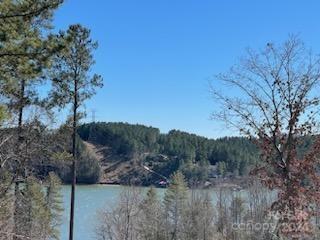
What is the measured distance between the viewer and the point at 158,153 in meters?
117

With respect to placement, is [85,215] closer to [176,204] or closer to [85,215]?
[85,215]

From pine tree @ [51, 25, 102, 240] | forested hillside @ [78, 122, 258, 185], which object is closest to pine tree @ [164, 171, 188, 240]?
pine tree @ [51, 25, 102, 240]

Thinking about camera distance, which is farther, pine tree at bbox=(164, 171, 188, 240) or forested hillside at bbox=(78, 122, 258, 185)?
forested hillside at bbox=(78, 122, 258, 185)

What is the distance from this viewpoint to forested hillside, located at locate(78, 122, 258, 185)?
98.2m

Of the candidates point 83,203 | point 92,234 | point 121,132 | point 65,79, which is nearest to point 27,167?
point 65,79

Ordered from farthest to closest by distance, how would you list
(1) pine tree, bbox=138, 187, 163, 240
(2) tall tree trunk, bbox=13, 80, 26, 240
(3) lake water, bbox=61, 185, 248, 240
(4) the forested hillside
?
1. (4) the forested hillside
2. (3) lake water, bbox=61, 185, 248, 240
3. (1) pine tree, bbox=138, 187, 163, 240
4. (2) tall tree trunk, bbox=13, 80, 26, 240

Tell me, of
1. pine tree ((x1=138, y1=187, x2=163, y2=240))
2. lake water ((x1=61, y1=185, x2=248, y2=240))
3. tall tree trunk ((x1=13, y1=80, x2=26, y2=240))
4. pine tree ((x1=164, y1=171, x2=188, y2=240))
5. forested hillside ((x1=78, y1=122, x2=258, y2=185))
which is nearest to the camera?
tall tree trunk ((x1=13, y1=80, x2=26, y2=240))

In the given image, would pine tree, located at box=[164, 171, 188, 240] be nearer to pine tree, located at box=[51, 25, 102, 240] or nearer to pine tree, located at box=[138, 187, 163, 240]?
pine tree, located at box=[138, 187, 163, 240]

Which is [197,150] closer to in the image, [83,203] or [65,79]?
[83,203]

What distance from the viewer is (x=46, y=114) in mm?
16984

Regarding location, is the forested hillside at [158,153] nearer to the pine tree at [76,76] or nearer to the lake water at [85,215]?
the lake water at [85,215]

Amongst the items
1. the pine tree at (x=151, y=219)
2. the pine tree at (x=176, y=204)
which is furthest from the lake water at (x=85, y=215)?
the pine tree at (x=176, y=204)

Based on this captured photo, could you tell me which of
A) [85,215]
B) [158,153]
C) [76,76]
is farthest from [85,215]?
[158,153]

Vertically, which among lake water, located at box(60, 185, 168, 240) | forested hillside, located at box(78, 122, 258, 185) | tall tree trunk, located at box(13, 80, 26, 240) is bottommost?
lake water, located at box(60, 185, 168, 240)
